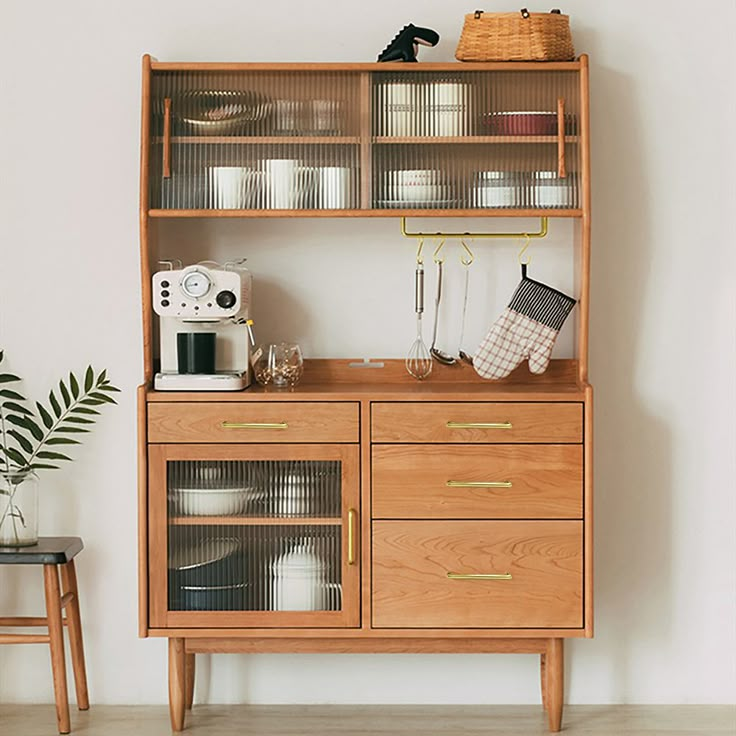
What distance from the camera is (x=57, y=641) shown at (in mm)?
3188

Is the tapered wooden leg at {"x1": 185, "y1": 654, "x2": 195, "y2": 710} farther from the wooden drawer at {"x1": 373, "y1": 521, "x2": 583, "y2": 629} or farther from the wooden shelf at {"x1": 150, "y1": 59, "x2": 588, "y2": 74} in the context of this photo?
the wooden shelf at {"x1": 150, "y1": 59, "x2": 588, "y2": 74}

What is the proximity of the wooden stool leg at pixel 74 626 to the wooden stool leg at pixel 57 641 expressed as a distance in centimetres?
10

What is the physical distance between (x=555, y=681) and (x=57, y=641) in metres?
1.37

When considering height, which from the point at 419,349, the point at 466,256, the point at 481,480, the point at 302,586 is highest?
the point at 466,256

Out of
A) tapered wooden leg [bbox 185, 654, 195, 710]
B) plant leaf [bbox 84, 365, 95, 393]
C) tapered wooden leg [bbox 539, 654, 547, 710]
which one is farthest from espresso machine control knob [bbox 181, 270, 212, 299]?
tapered wooden leg [bbox 539, 654, 547, 710]

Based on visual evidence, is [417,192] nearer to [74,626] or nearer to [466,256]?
[466,256]

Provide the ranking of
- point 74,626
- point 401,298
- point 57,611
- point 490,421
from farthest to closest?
1. point 401,298
2. point 74,626
3. point 57,611
4. point 490,421

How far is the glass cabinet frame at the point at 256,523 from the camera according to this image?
10.2ft

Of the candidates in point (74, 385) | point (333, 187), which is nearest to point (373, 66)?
point (333, 187)

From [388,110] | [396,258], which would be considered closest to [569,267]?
[396,258]

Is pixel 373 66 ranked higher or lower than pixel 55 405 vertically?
Result: higher

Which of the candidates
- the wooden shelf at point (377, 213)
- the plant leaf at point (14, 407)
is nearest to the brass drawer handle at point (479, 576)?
the wooden shelf at point (377, 213)

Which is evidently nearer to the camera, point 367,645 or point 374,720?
point 367,645

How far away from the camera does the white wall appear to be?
337cm
